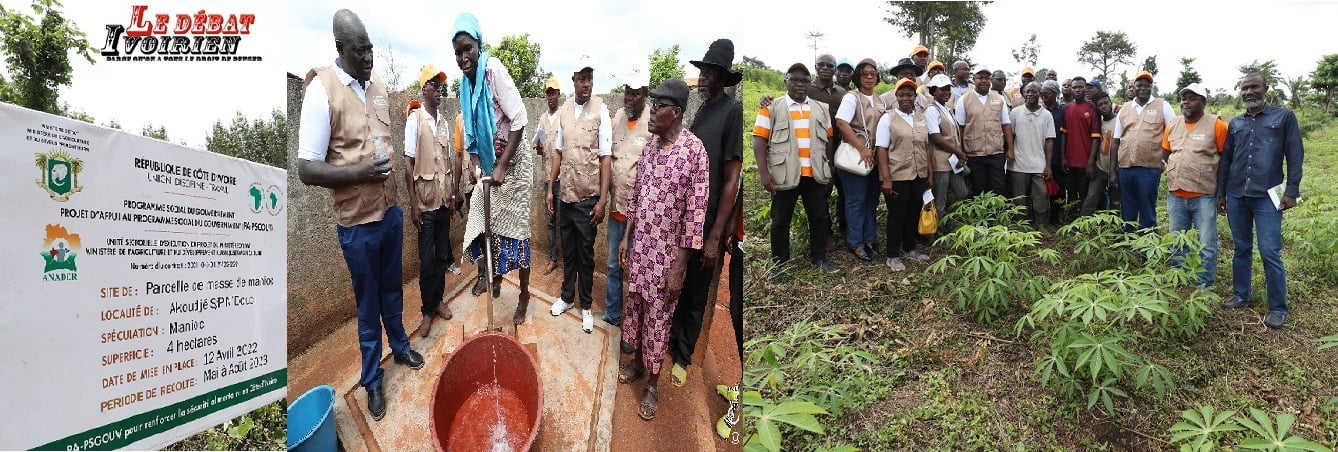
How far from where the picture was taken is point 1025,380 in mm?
1978

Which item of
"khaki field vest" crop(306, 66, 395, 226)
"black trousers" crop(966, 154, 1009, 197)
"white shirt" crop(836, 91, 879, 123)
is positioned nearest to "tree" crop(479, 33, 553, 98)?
"khaki field vest" crop(306, 66, 395, 226)

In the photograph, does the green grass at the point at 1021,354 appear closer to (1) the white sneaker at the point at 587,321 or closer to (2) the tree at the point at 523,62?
(1) the white sneaker at the point at 587,321

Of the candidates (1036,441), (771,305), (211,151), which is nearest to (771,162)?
(771,305)

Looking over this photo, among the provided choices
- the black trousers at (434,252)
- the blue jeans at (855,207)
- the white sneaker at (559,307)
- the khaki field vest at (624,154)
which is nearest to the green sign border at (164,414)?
the black trousers at (434,252)

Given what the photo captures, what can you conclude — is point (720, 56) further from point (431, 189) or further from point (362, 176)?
point (362, 176)

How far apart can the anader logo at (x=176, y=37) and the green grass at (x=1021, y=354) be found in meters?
2.67

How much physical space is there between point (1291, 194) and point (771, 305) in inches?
85.9

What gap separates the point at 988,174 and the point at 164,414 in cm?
409

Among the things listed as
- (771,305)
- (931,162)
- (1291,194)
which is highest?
(931,162)

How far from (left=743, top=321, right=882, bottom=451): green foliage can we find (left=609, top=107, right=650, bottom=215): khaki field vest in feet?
2.37

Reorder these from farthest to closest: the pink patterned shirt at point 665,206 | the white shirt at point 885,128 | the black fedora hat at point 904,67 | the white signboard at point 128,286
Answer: the black fedora hat at point 904,67
the white shirt at point 885,128
the white signboard at point 128,286
the pink patterned shirt at point 665,206

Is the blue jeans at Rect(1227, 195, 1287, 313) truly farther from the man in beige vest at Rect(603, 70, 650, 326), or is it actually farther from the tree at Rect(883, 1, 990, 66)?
the man in beige vest at Rect(603, 70, 650, 326)

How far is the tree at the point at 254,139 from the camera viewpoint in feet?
5.06

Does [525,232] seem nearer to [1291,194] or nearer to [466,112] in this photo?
[466,112]
